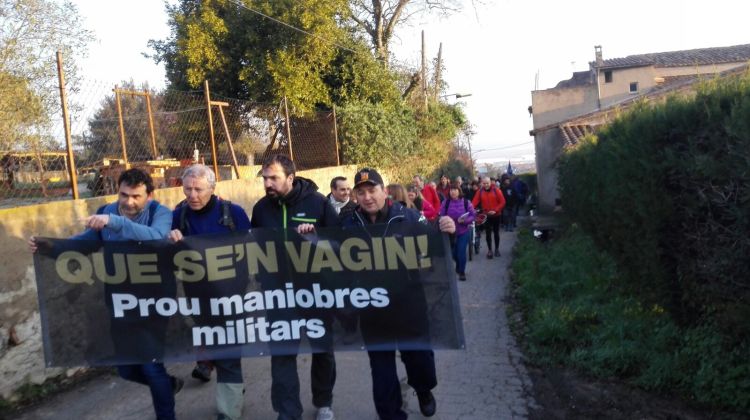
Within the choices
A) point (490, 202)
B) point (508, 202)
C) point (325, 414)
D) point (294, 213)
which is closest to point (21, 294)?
point (294, 213)

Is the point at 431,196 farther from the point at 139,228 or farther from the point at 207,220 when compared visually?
the point at 139,228

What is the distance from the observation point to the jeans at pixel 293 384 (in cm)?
431

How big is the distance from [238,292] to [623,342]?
138 inches

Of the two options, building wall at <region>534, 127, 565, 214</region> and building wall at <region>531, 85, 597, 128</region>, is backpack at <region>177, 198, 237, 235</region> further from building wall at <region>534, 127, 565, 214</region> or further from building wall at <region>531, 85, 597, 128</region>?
building wall at <region>531, 85, 597, 128</region>

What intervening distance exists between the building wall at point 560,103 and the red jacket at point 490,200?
3212 cm

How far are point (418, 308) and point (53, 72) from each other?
35.0 ft

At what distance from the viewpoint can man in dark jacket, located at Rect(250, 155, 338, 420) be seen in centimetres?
450

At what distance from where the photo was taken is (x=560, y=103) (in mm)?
43812

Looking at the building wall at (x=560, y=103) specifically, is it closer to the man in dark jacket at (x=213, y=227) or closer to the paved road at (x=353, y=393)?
the paved road at (x=353, y=393)

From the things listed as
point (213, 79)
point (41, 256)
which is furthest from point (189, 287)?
point (213, 79)

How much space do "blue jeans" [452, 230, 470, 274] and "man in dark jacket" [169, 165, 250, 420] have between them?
6335 millimetres

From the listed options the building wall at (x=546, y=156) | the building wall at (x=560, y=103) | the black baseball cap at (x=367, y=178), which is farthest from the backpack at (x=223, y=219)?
the building wall at (x=560, y=103)

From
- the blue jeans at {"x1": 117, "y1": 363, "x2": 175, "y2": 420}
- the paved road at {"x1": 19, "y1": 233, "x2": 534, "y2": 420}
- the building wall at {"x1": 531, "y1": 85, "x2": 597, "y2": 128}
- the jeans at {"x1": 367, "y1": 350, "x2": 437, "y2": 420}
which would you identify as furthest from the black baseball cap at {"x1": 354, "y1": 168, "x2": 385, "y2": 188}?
the building wall at {"x1": 531, "y1": 85, "x2": 597, "y2": 128}

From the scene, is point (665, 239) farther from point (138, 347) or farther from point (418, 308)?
point (138, 347)
